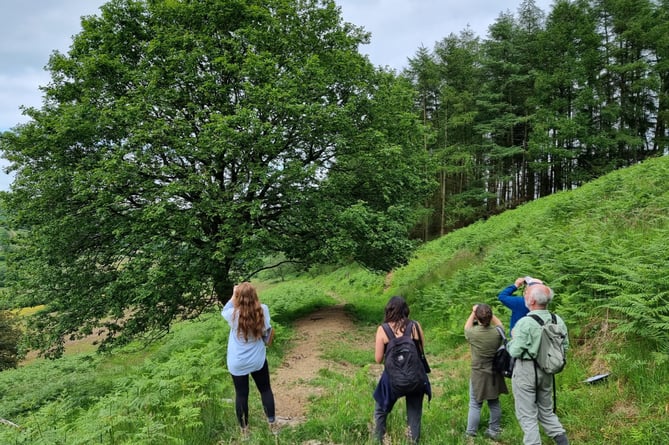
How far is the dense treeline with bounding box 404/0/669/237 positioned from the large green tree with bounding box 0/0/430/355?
20422 mm

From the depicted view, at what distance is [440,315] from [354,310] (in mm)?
4794

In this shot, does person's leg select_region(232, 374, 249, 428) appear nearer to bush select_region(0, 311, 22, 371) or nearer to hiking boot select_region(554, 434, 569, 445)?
hiking boot select_region(554, 434, 569, 445)

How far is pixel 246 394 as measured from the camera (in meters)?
4.99

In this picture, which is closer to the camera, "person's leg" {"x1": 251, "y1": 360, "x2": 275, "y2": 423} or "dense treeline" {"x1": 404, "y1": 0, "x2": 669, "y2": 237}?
"person's leg" {"x1": 251, "y1": 360, "x2": 275, "y2": 423}

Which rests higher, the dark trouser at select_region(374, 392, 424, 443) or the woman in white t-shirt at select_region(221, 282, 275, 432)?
the woman in white t-shirt at select_region(221, 282, 275, 432)

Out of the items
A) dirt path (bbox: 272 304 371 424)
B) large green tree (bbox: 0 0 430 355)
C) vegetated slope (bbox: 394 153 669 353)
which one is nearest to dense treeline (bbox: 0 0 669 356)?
large green tree (bbox: 0 0 430 355)

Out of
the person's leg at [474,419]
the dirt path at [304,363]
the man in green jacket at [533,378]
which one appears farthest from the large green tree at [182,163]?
the man in green jacket at [533,378]

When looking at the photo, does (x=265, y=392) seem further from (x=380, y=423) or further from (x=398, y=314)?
(x=398, y=314)

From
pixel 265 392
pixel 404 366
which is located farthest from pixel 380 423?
pixel 265 392

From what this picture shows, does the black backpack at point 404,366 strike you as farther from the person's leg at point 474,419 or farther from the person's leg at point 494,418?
the person's leg at point 494,418

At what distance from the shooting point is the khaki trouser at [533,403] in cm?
404

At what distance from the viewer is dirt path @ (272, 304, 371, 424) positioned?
6.32 metres

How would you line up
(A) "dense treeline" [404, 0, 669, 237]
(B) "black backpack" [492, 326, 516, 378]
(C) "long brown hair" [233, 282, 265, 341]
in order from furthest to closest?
(A) "dense treeline" [404, 0, 669, 237] → (C) "long brown hair" [233, 282, 265, 341] → (B) "black backpack" [492, 326, 516, 378]

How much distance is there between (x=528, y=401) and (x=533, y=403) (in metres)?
0.06
